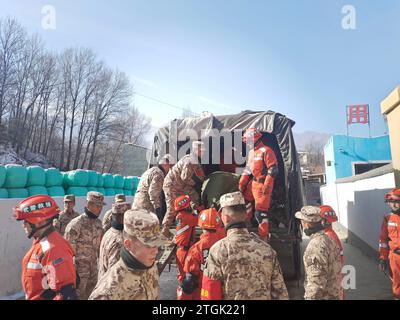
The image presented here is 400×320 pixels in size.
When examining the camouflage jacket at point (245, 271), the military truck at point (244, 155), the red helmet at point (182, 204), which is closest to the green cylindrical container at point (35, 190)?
the military truck at point (244, 155)

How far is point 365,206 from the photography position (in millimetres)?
8727

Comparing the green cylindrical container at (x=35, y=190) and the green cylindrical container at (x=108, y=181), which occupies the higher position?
the green cylindrical container at (x=108, y=181)

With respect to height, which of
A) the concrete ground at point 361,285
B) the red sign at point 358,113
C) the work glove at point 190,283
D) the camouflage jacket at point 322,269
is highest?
the red sign at point 358,113

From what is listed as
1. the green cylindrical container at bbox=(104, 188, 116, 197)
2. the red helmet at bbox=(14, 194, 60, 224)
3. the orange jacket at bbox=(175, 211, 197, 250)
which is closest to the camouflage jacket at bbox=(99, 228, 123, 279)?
the red helmet at bbox=(14, 194, 60, 224)

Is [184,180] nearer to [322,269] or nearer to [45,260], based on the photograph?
[322,269]

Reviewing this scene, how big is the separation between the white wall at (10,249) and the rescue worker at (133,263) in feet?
14.2

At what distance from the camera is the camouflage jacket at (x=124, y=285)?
5.98 feet

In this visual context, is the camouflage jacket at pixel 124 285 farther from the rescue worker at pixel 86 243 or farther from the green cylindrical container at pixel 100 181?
the green cylindrical container at pixel 100 181

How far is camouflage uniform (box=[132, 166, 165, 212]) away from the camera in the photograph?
5.36 m

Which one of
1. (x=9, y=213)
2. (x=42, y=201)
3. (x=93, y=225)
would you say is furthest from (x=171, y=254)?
(x=9, y=213)

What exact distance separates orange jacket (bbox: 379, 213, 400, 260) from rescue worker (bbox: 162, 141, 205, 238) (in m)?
3.07

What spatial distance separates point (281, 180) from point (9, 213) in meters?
4.88

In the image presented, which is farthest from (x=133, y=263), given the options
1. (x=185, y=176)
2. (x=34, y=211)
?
(x=185, y=176)

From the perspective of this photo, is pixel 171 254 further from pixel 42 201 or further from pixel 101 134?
pixel 101 134
